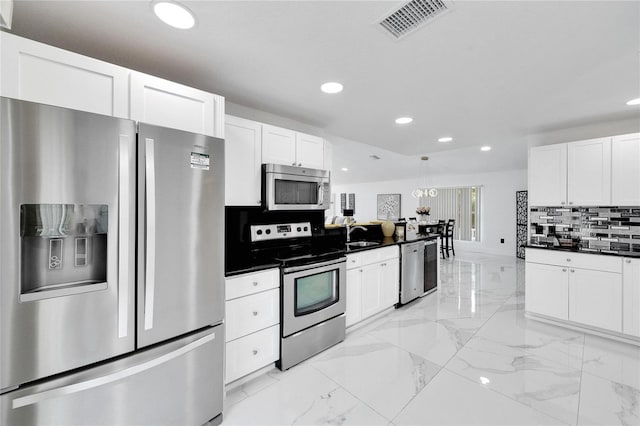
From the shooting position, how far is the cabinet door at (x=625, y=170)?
9.71ft

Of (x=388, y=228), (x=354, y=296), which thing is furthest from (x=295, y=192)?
(x=388, y=228)

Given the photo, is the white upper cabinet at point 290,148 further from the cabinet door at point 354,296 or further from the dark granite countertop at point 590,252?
the dark granite countertop at point 590,252

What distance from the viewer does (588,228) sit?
11.4 ft

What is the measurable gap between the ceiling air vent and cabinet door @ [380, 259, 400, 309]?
97.5 inches

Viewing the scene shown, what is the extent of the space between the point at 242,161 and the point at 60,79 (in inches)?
48.0

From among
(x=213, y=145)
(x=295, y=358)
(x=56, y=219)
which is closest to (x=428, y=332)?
(x=295, y=358)

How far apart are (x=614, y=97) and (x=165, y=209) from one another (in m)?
3.86

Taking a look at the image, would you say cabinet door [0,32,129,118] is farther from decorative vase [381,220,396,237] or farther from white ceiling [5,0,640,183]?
decorative vase [381,220,396,237]

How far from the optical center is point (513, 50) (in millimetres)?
1763

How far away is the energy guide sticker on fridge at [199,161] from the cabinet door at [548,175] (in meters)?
4.01

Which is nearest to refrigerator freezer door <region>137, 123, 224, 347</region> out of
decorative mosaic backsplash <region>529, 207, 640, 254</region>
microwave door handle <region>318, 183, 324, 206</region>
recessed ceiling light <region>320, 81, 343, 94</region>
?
recessed ceiling light <region>320, 81, 343, 94</region>

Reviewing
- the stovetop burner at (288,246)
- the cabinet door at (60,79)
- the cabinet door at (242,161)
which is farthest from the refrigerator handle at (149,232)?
the stovetop burner at (288,246)

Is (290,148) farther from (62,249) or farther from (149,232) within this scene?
(62,249)

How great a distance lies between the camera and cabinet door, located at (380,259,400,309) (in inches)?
134
